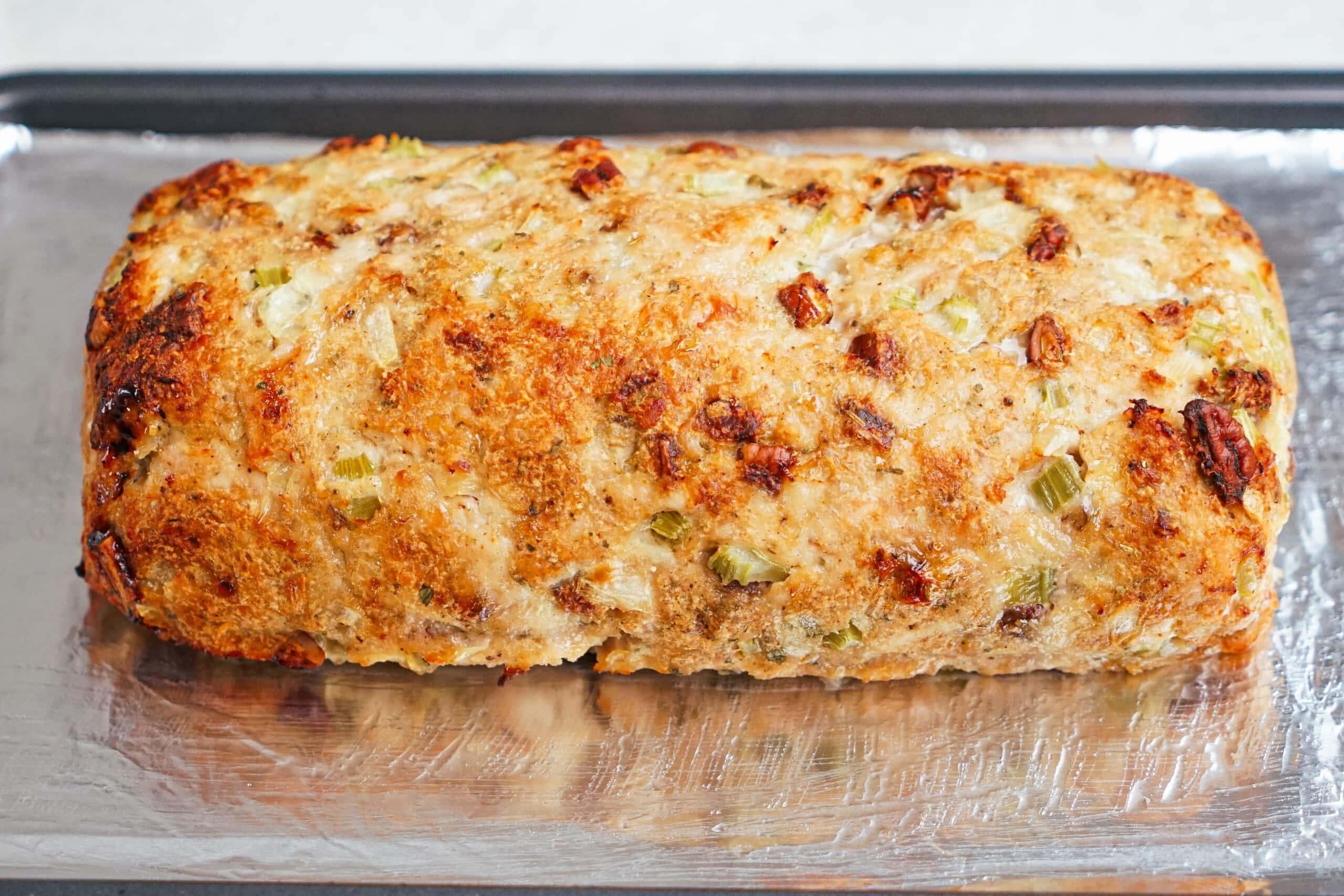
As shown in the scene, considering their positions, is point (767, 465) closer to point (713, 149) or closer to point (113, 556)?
point (713, 149)

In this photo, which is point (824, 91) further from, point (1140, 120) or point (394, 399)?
point (394, 399)

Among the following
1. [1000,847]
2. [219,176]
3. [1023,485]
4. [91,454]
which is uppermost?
[219,176]

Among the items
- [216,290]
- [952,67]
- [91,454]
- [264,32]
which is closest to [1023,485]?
[216,290]

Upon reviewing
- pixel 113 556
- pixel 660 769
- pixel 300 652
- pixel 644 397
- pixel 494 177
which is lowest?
pixel 660 769

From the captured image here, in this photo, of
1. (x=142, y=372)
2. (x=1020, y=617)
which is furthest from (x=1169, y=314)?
(x=142, y=372)

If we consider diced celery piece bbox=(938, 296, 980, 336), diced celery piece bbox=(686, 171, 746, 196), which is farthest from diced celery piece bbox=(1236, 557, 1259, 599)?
diced celery piece bbox=(686, 171, 746, 196)

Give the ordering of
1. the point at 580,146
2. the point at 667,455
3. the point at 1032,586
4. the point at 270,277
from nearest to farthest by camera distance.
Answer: the point at 667,455 < the point at 1032,586 < the point at 270,277 < the point at 580,146

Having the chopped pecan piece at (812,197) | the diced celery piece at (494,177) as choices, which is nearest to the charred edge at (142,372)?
the diced celery piece at (494,177)
